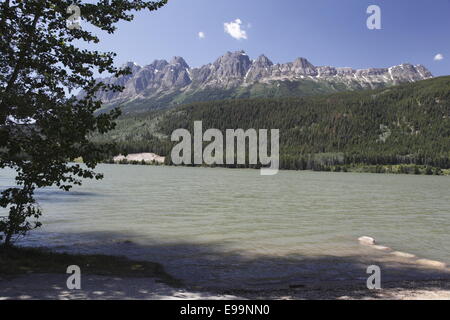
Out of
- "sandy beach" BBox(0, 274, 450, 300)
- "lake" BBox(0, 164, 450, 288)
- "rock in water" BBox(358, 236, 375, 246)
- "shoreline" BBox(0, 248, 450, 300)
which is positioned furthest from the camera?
"rock in water" BBox(358, 236, 375, 246)

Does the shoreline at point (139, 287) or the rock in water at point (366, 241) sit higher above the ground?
the shoreline at point (139, 287)

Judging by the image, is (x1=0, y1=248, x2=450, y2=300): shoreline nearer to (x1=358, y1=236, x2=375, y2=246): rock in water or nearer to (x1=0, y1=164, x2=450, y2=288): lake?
(x1=0, y1=164, x2=450, y2=288): lake

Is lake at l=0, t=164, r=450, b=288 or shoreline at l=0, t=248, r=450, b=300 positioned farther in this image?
lake at l=0, t=164, r=450, b=288

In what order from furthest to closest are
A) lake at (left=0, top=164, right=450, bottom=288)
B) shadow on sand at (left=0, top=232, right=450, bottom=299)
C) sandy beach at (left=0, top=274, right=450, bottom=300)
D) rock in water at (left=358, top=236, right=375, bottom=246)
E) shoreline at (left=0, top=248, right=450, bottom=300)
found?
rock in water at (left=358, top=236, right=375, bottom=246) < lake at (left=0, top=164, right=450, bottom=288) < shadow on sand at (left=0, top=232, right=450, bottom=299) < shoreline at (left=0, top=248, right=450, bottom=300) < sandy beach at (left=0, top=274, right=450, bottom=300)

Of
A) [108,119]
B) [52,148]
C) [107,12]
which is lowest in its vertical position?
[52,148]

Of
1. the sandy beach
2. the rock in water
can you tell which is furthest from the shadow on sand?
the rock in water

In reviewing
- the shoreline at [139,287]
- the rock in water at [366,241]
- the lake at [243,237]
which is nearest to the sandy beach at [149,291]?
the shoreline at [139,287]

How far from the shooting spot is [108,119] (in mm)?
14023

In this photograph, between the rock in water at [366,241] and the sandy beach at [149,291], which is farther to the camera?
the rock in water at [366,241]

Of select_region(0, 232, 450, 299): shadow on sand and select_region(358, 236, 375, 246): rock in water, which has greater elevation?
select_region(0, 232, 450, 299): shadow on sand

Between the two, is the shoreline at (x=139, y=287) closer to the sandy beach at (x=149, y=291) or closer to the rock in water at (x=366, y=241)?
the sandy beach at (x=149, y=291)
